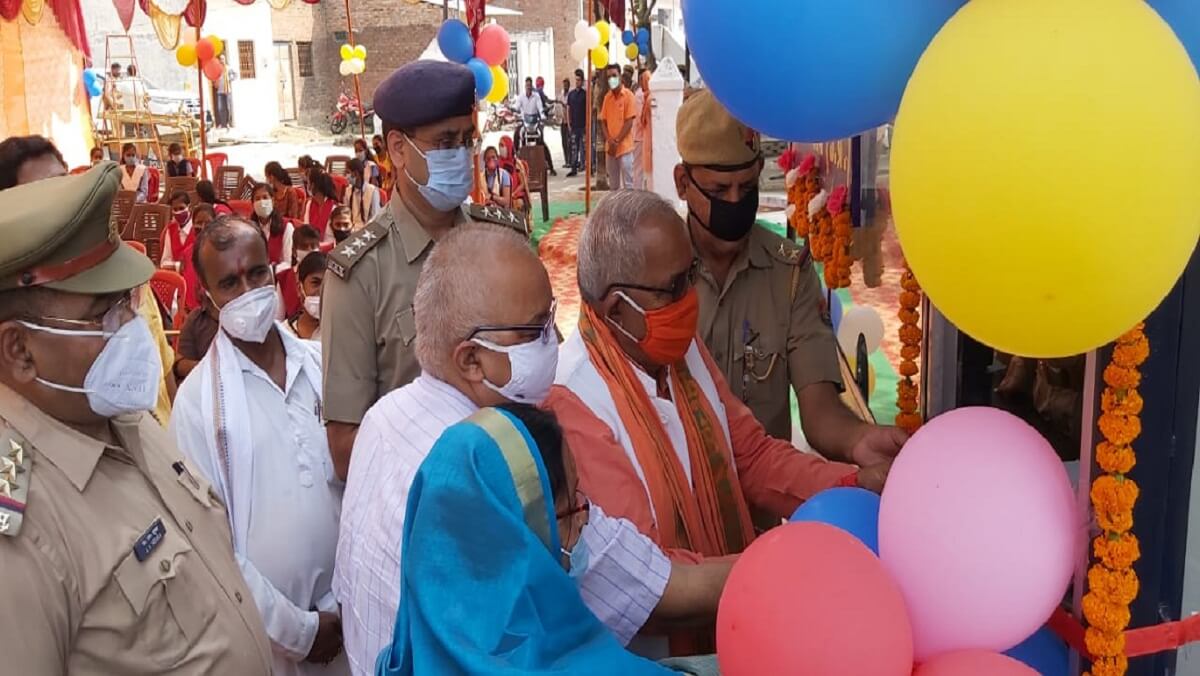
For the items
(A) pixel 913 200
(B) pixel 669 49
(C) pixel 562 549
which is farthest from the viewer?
(B) pixel 669 49

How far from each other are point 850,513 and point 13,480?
134 centimetres

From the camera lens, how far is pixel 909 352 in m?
2.46

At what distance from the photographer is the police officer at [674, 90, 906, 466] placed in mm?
2852

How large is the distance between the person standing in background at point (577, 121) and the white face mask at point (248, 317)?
1630 centimetres

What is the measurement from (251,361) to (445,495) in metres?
1.54

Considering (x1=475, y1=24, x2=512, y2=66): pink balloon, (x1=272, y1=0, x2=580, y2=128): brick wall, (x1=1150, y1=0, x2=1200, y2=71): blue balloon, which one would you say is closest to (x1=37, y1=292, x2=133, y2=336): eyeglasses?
(x1=1150, y1=0, x2=1200, y2=71): blue balloon

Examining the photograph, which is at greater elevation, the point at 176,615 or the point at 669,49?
the point at 669,49

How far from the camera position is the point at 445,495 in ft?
4.48

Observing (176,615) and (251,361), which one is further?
(251,361)

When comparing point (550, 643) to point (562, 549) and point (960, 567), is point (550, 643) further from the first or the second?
point (960, 567)

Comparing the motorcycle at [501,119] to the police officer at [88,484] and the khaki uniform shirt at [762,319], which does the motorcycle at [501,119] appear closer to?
the khaki uniform shirt at [762,319]

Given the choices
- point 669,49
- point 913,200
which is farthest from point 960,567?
point 669,49

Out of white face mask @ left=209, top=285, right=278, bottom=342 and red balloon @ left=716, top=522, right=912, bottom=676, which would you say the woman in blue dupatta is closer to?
red balloon @ left=716, top=522, right=912, bottom=676

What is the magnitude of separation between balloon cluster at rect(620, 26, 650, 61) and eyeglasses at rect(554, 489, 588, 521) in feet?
59.4
